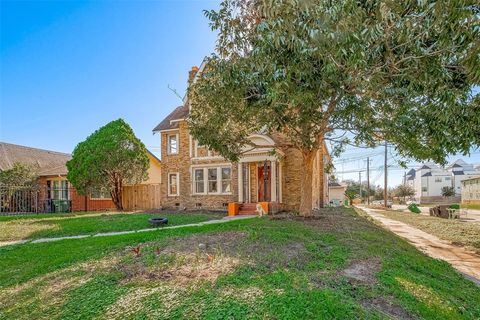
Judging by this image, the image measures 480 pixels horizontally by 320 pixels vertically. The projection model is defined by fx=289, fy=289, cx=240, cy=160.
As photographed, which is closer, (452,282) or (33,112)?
(452,282)

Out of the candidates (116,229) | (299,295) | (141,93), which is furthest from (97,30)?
(299,295)

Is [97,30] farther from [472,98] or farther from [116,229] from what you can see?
[472,98]

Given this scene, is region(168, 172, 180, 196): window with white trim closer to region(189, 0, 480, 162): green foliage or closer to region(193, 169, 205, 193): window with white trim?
region(193, 169, 205, 193): window with white trim

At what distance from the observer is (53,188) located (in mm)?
22172

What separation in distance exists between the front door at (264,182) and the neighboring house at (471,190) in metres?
37.7

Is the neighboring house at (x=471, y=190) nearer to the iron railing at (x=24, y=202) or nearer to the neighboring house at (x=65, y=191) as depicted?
the neighboring house at (x=65, y=191)

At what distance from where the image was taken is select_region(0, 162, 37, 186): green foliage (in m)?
19.0

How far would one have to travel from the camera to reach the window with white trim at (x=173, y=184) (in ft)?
60.3

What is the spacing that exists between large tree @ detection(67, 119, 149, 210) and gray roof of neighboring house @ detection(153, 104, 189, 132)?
5.90 feet

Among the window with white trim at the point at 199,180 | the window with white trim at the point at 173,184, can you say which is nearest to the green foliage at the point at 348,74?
the window with white trim at the point at 199,180

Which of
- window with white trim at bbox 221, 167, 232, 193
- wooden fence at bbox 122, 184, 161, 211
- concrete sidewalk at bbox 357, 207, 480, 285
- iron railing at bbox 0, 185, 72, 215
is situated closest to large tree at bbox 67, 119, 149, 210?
wooden fence at bbox 122, 184, 161, 211

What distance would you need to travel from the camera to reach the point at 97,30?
37.5 feet

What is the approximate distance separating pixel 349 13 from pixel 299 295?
4524 millimetres

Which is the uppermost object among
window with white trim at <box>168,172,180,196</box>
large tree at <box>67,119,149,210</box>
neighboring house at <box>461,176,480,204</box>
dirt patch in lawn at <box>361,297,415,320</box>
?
large tree at <box>67,119,149,210</box>
